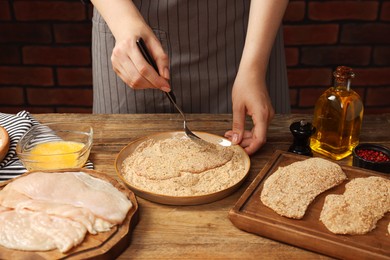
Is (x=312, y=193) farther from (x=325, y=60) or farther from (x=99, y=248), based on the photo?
(x=325, y=60)

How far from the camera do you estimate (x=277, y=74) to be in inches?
66.0

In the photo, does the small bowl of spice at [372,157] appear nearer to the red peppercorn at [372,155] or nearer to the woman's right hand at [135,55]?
the red peppercorn at [372,155]

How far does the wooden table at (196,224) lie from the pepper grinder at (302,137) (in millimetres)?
70

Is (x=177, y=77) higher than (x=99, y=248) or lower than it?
A: higher

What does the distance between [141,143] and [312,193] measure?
46cm

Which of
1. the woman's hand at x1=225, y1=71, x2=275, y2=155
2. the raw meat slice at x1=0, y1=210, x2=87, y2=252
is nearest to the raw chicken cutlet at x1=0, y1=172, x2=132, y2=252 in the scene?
the raw meat slice at x1=0, y1=210, x2=87, y2=252

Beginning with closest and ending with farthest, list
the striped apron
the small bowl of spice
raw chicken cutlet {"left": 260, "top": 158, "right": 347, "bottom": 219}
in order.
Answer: raw chicken cutlet {"left": 260, "top": 158, "right": 347, "bottom": 219} < the small bowl of spice < the striped apron

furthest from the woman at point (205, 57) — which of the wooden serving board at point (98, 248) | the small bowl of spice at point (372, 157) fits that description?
→ the wooden serving board at point (98, 248)

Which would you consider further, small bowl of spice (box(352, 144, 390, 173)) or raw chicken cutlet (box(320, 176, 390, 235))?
small bowl of spice (box(352, 144, 390, 173))

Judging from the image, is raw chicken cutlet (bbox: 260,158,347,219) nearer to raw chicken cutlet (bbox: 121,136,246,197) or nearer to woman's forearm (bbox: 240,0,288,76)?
raw chicken cutlet (bbox: 121,136,246,197)

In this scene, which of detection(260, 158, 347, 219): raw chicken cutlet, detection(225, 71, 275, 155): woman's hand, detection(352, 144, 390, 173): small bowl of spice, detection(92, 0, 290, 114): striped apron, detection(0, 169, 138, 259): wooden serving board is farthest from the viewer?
detection(92, 0, 290, 114): striped apron

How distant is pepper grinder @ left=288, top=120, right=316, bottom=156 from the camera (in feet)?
3.90

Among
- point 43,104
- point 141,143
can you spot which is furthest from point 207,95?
point 43,104

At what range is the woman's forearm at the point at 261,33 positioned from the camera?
4.32 feet
